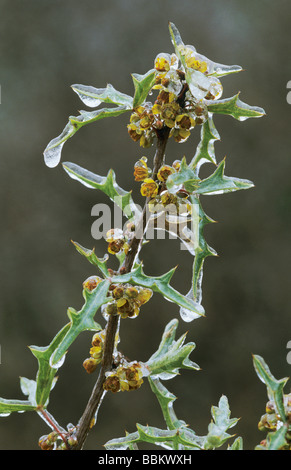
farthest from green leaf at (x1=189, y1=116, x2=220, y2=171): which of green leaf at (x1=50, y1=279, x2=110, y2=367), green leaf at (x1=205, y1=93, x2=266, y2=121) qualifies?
green leaf at (x1=50, y1=279, x2=110, y2=367)

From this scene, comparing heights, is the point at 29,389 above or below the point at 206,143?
below

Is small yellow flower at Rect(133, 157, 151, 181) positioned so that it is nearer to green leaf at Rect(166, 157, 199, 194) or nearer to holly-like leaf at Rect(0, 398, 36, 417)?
green leaf at Rect(166, 157, 199, 194)

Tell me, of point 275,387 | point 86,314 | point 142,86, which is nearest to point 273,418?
point 275,387

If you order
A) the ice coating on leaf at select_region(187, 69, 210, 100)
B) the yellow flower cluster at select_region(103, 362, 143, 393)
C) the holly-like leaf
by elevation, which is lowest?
the holly-like leaf

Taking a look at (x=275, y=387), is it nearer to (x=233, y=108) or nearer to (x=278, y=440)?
(x=278, y=440)

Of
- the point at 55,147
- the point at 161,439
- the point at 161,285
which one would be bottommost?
the point at 161,439
